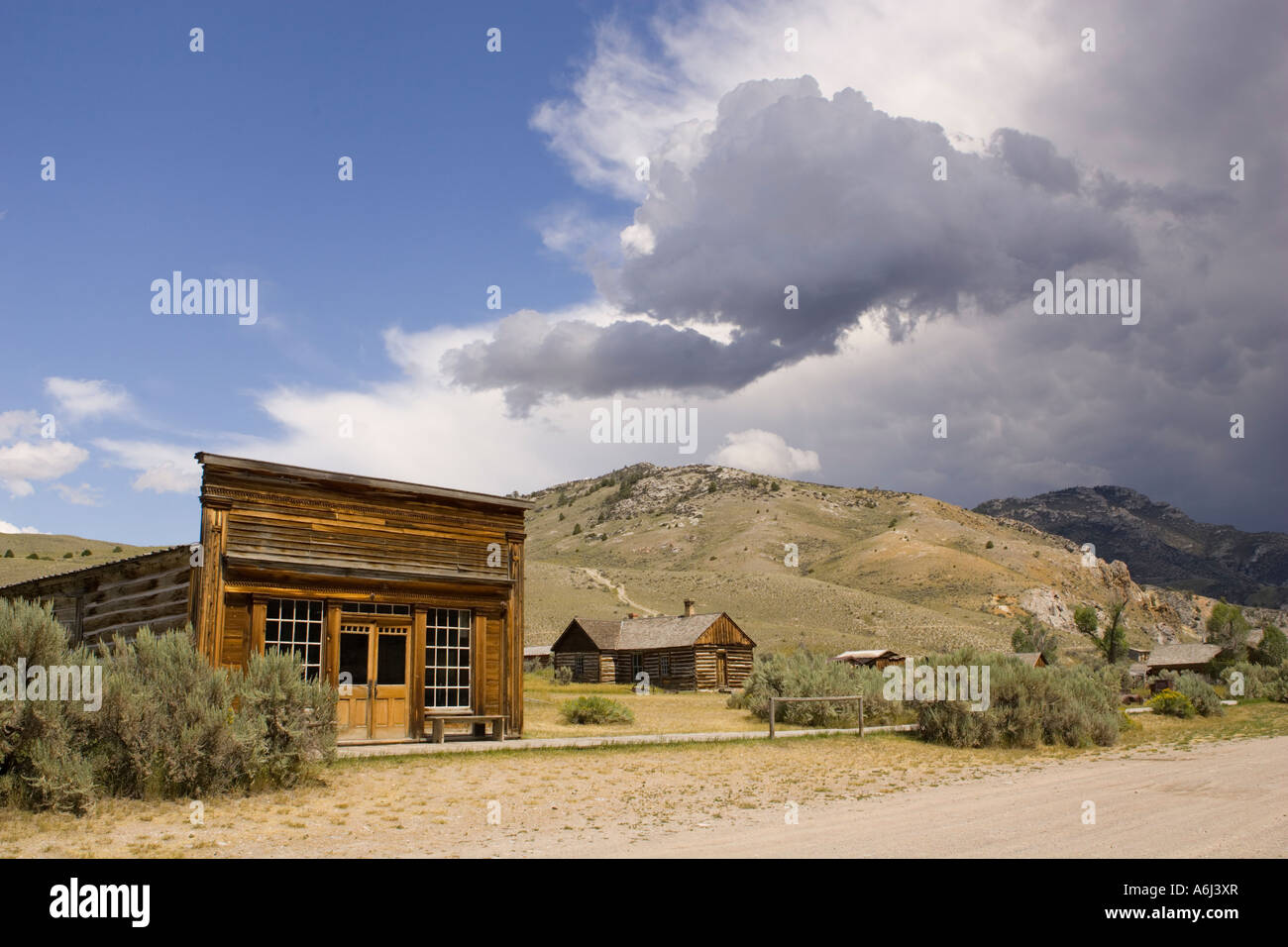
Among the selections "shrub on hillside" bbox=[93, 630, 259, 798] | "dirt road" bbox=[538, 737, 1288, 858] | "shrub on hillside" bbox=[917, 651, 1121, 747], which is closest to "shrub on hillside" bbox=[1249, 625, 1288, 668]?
"shrub on hillside" bbox=[917, 651, 1121, 747]

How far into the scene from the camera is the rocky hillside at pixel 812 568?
81250 mm

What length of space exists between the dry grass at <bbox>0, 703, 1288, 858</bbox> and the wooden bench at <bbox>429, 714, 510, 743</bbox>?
4.37ft

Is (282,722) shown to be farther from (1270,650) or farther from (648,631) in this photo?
(1270,650)

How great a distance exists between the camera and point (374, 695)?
57.7ft

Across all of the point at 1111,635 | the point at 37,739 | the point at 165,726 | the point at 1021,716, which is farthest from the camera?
the point at 1111,635

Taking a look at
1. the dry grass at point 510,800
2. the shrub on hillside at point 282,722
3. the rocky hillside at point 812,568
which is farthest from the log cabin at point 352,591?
the rocky hillside at point 812,568

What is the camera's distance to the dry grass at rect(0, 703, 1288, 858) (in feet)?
30.0

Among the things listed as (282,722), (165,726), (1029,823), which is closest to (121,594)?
(282,722)

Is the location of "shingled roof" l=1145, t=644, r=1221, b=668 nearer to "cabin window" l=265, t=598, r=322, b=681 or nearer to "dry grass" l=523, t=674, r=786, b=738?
"dry grass" l=523, t=674, r=786, b=738

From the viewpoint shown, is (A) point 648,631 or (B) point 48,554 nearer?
(A) point 648,631

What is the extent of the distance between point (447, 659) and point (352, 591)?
2476mm

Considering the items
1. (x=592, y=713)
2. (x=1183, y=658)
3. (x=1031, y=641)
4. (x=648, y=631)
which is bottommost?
(x=1183, y=658)
